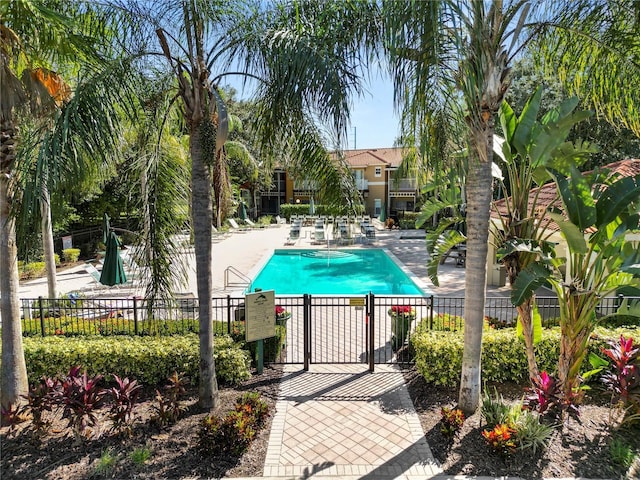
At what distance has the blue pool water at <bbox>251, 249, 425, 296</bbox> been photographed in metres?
17.2

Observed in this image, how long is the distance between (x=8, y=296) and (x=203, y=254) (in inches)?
112

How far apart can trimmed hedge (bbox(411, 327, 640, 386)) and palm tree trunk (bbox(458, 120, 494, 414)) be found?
920 mm

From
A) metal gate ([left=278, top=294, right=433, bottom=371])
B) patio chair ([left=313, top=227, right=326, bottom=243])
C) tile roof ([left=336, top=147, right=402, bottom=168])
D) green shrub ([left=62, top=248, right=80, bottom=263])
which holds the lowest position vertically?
metal gate ([left=278, top=294, right=433, bottom=371])

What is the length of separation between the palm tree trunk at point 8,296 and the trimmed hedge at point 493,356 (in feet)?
21.1

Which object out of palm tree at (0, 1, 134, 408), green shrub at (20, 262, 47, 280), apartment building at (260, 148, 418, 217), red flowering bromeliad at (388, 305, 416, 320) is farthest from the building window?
palm tree at (0, 1, 134, 408)

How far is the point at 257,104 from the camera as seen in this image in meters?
6.04

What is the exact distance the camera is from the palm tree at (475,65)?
4.82 m

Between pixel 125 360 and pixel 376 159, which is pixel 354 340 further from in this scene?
pixel 376 159

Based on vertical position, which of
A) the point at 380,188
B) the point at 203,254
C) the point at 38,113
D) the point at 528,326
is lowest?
the point at 528,326

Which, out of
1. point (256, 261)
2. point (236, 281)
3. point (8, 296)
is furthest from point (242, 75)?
point (256, 261)

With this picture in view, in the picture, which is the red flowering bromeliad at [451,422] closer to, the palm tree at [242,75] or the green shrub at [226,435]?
the green shrub at [226,435]

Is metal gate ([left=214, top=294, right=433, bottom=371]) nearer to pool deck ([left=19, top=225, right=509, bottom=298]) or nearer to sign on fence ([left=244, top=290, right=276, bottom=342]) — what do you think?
sign on fence ([left=244, top=290, right=276, bottom=342])

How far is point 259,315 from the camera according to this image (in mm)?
7504

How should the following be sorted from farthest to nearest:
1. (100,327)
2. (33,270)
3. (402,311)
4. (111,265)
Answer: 1. (33,270)
2. (111,265)
3. (402,311)
4. (100,327)
